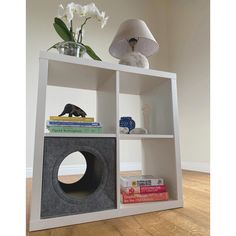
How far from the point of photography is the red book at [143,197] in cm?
90

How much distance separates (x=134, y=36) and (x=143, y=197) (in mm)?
795

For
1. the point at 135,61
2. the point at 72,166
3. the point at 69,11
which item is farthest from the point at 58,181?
the point at 72,166

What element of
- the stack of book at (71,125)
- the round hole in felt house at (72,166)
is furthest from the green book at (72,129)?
the round hole in felt house at (72,166)

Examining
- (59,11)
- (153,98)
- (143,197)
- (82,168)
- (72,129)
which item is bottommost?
(82,168)

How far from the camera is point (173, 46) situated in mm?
2750

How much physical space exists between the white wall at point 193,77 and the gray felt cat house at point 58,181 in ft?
5.13

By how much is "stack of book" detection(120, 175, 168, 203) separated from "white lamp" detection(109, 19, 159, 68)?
1.88ft

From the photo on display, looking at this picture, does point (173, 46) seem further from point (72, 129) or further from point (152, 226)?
point (152, 226)

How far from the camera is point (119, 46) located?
1.23 meters

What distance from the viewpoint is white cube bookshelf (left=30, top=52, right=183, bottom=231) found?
722 mm

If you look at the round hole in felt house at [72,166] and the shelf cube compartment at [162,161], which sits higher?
the shelf cube compartment at [162,161]

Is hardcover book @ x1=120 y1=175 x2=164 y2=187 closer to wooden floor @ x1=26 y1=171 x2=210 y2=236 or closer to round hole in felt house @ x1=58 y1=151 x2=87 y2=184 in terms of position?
wooden floor @ x1=26 y1=171 x2=210 y2=236

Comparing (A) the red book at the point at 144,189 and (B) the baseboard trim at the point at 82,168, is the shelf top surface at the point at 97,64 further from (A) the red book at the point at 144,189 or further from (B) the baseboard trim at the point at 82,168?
(B) the baseboard trim at the point at 82,168
